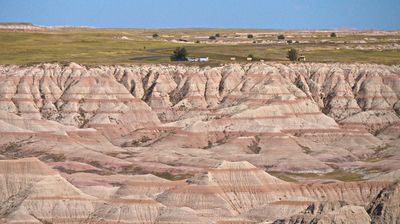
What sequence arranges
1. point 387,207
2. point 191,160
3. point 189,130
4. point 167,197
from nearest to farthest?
1. point 387,207
2. point 167,197
3. point 191,160
4. point 189,130

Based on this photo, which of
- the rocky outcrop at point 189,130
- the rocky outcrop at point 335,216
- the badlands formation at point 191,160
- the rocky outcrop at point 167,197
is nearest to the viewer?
the rocky outcrop at point 335,216

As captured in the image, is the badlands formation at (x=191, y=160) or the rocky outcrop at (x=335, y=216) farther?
the badlands formation at (x=191, y=160)

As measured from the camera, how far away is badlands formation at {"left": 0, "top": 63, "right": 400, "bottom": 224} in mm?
116062

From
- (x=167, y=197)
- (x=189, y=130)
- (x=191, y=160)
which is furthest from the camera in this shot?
(x=189, y=130)

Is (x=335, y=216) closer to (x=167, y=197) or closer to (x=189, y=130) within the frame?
(x=167, y=197)

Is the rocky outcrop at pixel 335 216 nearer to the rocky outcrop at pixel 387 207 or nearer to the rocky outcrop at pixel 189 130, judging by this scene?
the rocky outcrop at pixel 387 207

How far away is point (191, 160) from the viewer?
16262 cm

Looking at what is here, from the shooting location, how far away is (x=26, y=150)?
552ft

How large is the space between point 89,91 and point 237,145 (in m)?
33.0

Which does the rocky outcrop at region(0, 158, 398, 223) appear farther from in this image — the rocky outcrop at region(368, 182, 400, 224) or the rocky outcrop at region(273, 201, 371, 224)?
the rocky outcrop at region(273, 201, 371, 224)

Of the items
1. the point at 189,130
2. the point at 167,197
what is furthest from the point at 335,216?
the point at 189,130

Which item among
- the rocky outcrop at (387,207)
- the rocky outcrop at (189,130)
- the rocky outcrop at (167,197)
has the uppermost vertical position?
the rocky outcrop at (387,207)

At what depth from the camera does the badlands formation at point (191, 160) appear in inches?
4569

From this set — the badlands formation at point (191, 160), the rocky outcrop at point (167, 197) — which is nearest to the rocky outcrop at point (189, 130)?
the badlands formation at point (191, 160)
